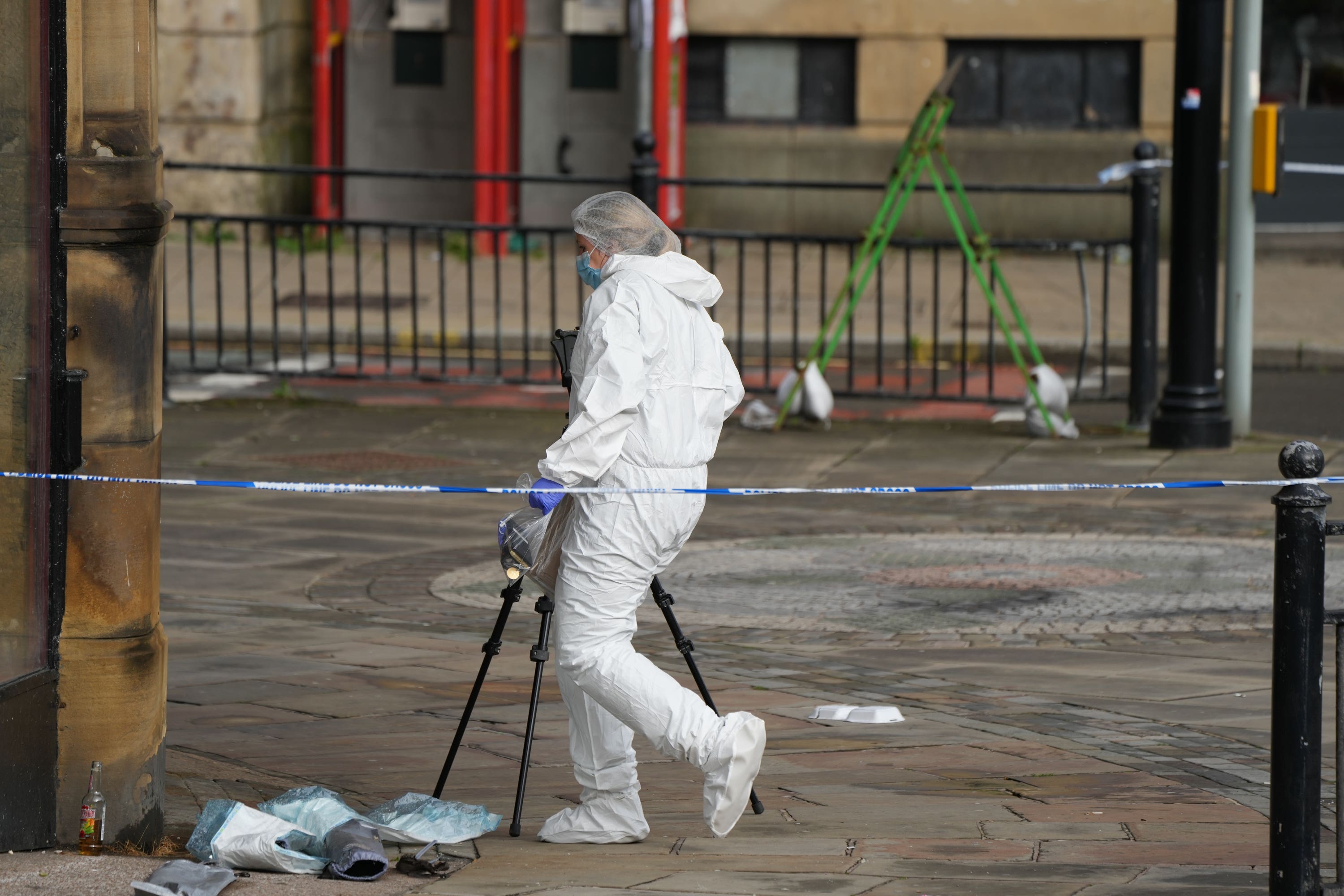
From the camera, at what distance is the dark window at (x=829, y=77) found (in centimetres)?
2066

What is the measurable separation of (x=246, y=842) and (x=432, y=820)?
52 cm

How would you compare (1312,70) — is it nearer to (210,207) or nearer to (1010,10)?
(1010,10)

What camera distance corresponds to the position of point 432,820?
229 inches

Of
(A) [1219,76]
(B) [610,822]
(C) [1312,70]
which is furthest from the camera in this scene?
(C) [1312,70]

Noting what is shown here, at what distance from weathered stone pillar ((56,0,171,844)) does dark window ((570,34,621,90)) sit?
1483 cm

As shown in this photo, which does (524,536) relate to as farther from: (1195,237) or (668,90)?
(668,90)

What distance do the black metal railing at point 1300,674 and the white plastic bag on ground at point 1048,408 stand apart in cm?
800

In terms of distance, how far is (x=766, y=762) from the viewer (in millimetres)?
6727

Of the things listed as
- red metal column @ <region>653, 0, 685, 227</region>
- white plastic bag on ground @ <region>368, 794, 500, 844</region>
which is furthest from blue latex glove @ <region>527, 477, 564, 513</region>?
red metal column @ <region>653, 0, 685, 227</region>

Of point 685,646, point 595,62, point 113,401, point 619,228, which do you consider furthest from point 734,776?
point 595,62

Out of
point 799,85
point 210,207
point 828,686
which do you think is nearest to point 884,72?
point 799,85

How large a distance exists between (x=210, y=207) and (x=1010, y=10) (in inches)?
291

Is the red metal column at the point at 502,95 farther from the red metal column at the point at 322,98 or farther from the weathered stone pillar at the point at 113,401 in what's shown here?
the weathered stone pillar at the point at 113,401

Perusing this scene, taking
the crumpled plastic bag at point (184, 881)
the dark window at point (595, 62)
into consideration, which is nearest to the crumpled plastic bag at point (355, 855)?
the crumpled plastic bag at point (184, 881)
